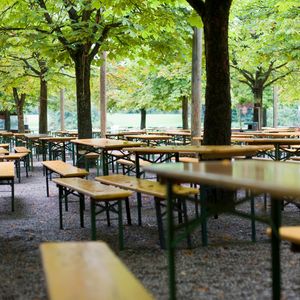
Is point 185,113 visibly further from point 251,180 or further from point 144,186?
point 251,180

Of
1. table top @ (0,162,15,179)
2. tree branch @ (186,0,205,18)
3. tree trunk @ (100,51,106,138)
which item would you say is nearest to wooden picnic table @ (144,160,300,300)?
tree branch @ (186,0,205,18)

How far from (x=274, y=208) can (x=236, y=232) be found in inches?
102

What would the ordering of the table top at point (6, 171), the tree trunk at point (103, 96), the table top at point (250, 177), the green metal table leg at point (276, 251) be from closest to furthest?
the table top at point (250, 177) → the green metal table leg at point (276, 251) → the table top at point (6, 171) → the tree trunk at point (103, 96)

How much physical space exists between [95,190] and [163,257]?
93cm

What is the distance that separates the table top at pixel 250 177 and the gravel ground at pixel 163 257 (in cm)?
76

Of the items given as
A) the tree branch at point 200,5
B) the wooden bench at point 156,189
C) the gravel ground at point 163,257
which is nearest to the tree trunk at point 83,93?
the gravel ground at point 163,257

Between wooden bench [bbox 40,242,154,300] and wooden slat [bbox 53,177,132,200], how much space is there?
5.17 ft

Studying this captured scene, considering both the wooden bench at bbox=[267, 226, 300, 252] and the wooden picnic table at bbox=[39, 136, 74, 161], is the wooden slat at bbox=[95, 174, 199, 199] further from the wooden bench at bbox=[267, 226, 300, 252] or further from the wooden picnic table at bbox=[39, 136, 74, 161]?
the wooden picnic table at bbox=[39, 136, 74, 161]

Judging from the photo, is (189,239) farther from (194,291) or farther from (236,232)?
(194,291)

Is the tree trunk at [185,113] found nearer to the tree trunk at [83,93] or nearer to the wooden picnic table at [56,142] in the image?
the wooden picnic table at [56,142]

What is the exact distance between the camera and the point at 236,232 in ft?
18.3

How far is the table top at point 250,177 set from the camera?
2.08 m

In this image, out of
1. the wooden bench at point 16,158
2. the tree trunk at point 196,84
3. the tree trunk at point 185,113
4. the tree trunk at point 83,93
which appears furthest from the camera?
the tree trunk at point 185,113

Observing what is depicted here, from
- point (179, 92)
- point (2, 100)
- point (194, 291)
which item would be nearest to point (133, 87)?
point (179, 92)
